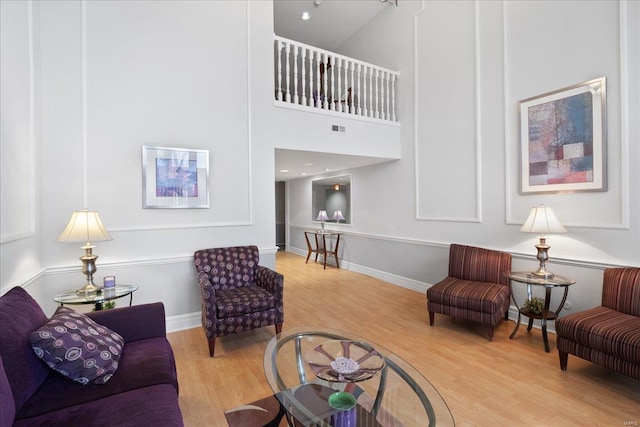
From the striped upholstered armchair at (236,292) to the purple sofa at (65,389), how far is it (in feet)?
3.10

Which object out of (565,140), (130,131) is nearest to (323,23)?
(130,131)

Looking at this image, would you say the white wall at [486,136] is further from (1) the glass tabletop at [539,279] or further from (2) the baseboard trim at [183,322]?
(2) the baseboard trim at [183,322]

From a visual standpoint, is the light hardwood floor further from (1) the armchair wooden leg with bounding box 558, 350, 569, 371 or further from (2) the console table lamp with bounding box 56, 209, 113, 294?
(2) the console table lamp with bounding box 56, 209, 113, 294

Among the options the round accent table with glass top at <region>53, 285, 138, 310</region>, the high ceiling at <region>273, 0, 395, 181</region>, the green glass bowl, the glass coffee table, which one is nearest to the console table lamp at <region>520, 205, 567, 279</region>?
the glass coffee table

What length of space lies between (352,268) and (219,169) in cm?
357

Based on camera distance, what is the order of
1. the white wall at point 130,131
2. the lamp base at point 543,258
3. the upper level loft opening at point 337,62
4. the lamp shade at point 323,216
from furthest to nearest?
the lamp shade at point 323,216, the upper level loft opening at point 337,62, the lamp base at point 543,258, the white wall at point 130,131

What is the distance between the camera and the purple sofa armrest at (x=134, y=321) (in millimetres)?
1896

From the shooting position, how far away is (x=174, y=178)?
10.5ft

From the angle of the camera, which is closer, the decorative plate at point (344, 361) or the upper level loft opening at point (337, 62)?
the decorative plate at point (344, 361)

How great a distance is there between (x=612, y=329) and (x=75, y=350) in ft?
10.5

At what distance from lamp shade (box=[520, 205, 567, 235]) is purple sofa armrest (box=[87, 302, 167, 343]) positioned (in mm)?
3157

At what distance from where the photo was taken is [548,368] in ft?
7.90

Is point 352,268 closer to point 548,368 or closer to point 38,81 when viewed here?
point 548,368

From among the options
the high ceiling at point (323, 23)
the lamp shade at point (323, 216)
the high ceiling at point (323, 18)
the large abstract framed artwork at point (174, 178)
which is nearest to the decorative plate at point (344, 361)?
the large abstract framed artwork at point (174, 178)
